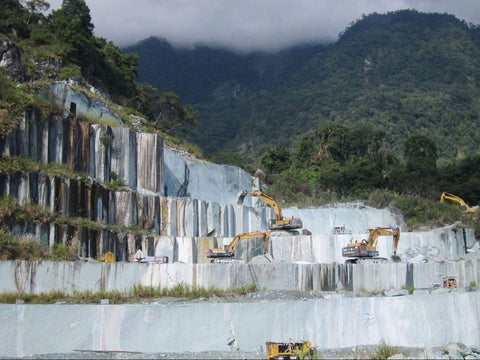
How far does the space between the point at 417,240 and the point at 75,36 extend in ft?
83.1

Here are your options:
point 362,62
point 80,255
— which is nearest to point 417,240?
point 80,255

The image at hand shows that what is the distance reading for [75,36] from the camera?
43219 millimetres

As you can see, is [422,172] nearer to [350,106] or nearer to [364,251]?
[364,251]

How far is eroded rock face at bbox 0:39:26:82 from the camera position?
34.2 m

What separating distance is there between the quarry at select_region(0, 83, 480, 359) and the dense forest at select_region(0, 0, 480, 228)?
3.06 m

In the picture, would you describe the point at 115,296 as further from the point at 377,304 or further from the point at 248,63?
the point at 248,63

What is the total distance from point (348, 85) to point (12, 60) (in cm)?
6913

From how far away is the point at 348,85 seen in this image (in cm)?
9756

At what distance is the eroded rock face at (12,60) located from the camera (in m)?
34.2

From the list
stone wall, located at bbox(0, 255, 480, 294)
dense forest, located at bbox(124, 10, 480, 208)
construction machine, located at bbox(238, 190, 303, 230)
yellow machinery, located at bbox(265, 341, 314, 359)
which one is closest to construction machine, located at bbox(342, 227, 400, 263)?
construction machine, located at bbox(238, 190, 303, 230)

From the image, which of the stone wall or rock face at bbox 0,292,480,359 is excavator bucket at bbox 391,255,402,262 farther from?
rock face at bbox 0,292,480,359

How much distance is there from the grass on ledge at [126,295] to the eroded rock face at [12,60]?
693 inches

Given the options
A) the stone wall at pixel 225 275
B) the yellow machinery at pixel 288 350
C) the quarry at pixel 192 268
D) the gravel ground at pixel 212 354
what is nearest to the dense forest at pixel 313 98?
the quarry at pixel 192 268

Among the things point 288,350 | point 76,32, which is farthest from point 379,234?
point 76,32
